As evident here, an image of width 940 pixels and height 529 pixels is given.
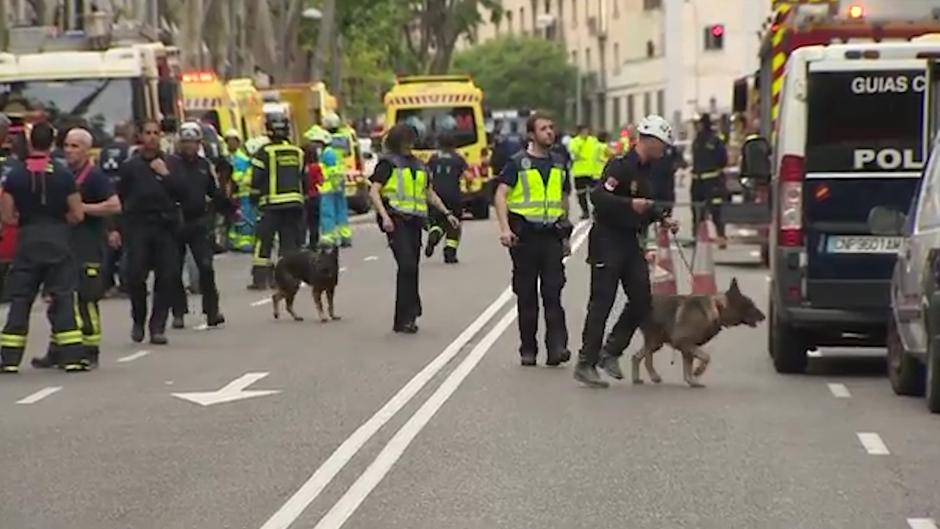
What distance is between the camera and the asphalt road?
1067 centimetres

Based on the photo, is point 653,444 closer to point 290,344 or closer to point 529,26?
point 290,344

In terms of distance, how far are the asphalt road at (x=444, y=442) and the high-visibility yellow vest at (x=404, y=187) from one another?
1146mm

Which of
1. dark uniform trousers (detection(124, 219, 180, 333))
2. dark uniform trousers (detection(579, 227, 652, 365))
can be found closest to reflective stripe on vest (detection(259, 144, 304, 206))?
dark uniform trousers (detection(124, 219, 180, 333))

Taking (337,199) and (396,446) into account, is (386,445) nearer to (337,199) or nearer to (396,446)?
(396,446)

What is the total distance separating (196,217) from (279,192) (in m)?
3.88

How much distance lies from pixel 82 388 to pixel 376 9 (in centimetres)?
6101

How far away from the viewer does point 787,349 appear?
1661cm

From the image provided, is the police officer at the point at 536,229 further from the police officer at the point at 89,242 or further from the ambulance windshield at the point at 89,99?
the ambulance windshield at the point at 89,99

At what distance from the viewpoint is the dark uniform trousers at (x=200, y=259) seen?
2055 centimetres

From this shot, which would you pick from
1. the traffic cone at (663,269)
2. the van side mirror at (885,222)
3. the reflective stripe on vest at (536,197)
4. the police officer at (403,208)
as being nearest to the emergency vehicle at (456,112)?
the traffic cone at (663,269)

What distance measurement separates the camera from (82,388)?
16.2 meters

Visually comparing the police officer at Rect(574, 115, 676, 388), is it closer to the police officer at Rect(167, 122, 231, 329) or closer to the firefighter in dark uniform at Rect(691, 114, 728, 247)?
the police officer at Rect(167, 122, 231, 329)

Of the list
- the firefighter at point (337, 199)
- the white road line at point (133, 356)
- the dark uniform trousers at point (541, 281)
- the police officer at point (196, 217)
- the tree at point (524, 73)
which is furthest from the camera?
the tree at point (524, 73)

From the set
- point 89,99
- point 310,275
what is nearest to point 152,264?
point 310,275
